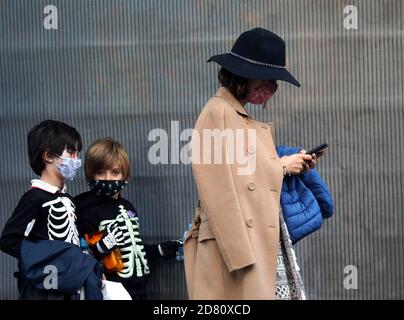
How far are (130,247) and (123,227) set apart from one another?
98mm

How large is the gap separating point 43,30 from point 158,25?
606mm

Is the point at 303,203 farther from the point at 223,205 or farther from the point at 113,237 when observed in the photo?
the point at 113,237

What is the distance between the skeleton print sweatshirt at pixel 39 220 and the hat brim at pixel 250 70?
3.13 feet

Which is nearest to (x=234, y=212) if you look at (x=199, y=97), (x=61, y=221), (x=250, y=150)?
(x=250, y=150)

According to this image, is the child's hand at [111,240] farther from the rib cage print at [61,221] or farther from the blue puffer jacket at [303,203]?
the blue puffer jacket at [303,203]

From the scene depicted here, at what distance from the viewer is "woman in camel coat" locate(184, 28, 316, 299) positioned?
3.57 meters

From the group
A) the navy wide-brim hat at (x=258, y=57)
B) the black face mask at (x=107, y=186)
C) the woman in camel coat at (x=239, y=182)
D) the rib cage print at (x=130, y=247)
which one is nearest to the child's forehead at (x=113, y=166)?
the black face mask at (x=107, y=186)

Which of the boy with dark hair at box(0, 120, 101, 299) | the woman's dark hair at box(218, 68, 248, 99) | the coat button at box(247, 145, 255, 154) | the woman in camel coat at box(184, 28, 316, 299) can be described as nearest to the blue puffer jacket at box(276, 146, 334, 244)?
the woman in camel coat at box(184, 28, 316, 299)

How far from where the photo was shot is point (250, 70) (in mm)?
3707

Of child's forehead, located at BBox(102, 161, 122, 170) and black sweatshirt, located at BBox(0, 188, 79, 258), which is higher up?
child's forehead, located at BBox(102, 161, 122, 170)

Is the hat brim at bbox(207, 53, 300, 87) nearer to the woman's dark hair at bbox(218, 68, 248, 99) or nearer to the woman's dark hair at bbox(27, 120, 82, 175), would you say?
the woman's dark hair at bbox(218, 68, 248, 99)

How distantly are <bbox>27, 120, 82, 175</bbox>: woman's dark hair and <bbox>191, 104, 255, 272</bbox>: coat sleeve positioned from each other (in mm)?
819
